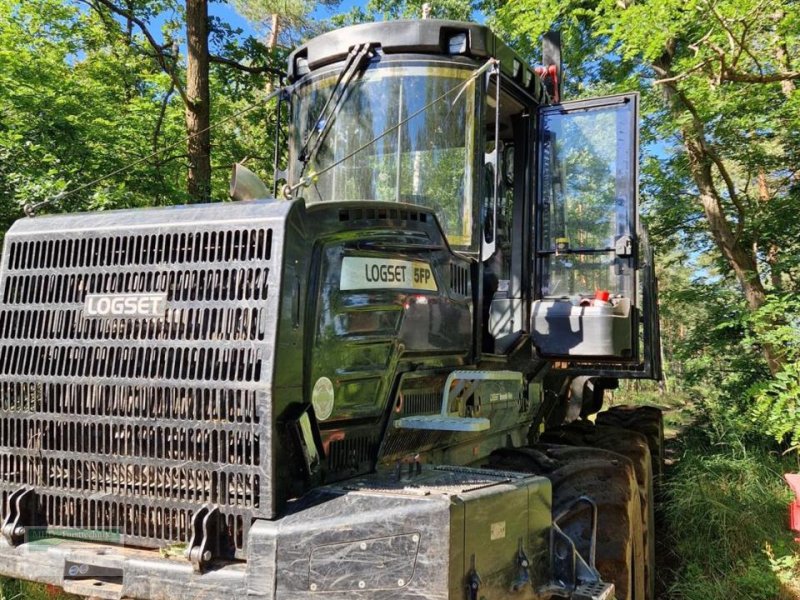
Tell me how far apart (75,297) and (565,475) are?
2.50m

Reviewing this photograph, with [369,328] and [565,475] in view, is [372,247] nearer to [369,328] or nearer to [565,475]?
[369,328]

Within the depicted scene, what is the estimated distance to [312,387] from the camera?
2625 millimetres

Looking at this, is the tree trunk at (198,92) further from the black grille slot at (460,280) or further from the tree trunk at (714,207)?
the black grille slot at (460,280)

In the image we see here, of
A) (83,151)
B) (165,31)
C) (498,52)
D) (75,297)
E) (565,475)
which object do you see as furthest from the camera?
(165,31)

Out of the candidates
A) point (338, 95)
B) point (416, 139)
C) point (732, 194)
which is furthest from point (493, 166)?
point (732, 194)

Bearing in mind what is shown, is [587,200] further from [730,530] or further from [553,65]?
[730,530]

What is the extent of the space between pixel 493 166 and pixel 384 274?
118 cm

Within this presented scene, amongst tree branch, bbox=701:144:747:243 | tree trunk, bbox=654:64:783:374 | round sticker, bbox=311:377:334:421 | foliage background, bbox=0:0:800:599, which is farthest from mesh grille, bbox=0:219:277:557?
tree branch, bbox=701:144:747:243

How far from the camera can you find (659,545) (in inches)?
241

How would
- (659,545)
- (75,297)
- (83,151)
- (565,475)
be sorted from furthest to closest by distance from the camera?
(83,151) < (659,545) < (565,475) < (75,297)

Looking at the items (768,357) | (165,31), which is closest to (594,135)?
(768,357)

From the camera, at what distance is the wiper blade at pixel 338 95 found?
3.72 m

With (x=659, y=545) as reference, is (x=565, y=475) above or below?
above

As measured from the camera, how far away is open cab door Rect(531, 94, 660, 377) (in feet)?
14.6
